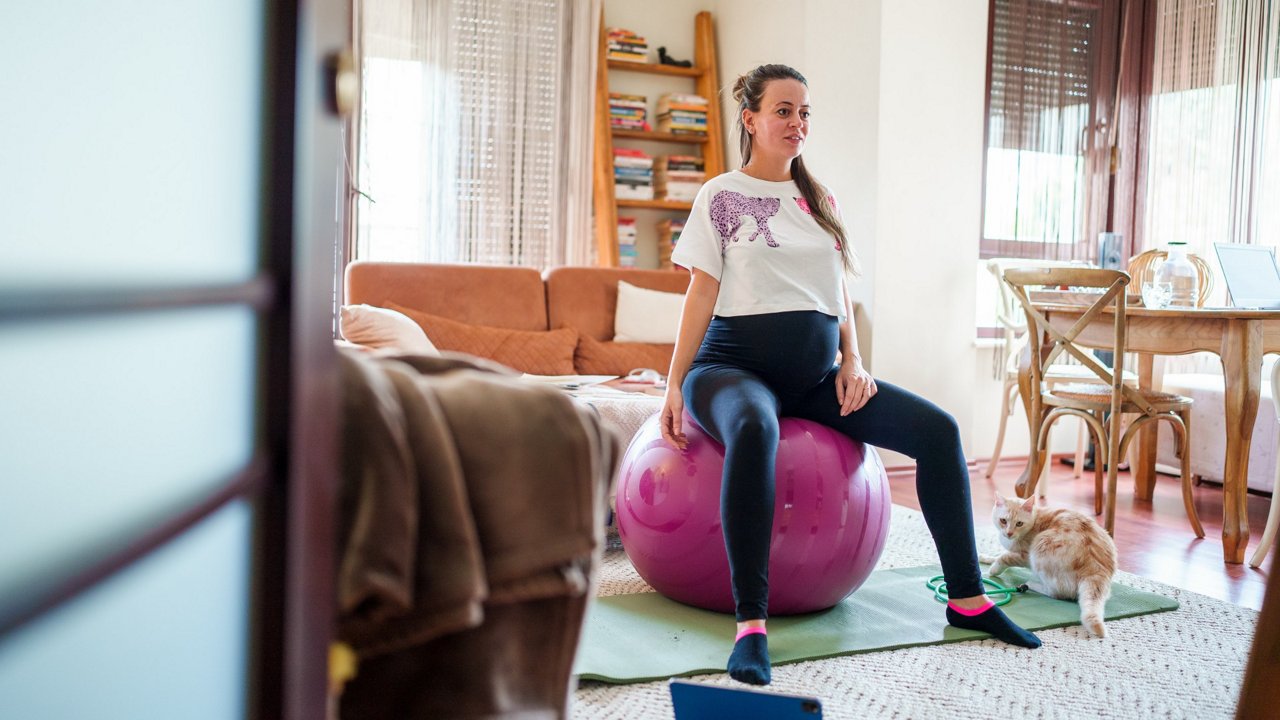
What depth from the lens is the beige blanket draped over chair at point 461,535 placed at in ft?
2.30

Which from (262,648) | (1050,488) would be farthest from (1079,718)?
(1050,488)

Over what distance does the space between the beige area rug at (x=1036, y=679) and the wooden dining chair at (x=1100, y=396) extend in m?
0.93

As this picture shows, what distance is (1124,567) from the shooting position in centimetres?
286

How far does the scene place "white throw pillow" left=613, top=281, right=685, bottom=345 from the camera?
13.3 feet

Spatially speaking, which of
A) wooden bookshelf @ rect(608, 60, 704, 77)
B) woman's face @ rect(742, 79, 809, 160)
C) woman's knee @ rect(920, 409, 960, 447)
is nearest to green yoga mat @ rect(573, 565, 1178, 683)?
woman's knee @ rect(920, 409, 960, 447)

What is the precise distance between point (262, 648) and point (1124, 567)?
9.18ft

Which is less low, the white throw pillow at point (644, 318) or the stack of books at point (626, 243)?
the stack of books at point (626, 243)

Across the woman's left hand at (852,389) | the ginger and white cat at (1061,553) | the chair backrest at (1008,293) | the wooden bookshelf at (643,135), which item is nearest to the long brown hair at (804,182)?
the woman's left hand at (852,389)

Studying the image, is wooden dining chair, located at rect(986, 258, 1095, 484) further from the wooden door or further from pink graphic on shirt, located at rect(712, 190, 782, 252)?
the wooden door

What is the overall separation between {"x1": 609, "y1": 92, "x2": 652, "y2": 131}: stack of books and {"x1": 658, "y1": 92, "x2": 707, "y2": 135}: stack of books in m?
0.13

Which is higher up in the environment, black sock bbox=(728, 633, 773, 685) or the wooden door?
the wooden door

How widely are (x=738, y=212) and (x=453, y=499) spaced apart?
166cm

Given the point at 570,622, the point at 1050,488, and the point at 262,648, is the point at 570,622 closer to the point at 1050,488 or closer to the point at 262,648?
the point at 262,648

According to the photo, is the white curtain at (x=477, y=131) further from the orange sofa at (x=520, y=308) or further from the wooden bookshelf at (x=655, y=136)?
the orange sofa at (x=520, y=308)
